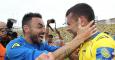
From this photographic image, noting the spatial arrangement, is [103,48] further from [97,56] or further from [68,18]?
[68,18]

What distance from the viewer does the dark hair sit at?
4.41m

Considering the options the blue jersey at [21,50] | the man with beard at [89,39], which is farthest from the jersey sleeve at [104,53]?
the blue jersey at [21,50]

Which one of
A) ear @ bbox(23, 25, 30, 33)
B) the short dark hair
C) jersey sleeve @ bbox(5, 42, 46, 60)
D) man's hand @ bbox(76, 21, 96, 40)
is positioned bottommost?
jersey sleeve @ bbox(5, 42, 46, 60)

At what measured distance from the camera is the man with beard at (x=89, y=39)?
402 centimetres

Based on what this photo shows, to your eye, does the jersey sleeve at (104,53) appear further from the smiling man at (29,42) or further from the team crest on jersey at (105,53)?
the smiling man at (29,42)

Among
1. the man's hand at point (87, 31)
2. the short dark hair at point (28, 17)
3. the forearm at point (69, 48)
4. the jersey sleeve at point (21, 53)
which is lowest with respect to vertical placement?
the jersey sleeve at point (21, 53)

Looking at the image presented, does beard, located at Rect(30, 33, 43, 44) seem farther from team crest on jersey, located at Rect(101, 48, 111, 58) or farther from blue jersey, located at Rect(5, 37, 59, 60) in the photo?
team crest on jersey, located at Rect(101, 48, 111, 58)

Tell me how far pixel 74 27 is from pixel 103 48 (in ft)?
1.96

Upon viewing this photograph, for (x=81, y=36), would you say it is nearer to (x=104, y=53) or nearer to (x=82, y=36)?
(x=82, y=36)

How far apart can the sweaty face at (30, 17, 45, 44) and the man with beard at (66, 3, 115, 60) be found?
1465 mm

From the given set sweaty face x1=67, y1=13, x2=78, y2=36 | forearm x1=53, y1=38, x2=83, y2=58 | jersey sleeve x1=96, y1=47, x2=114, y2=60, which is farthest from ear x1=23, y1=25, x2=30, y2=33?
jersey sleeve x1=96, y1=47, x2=114, y2=60

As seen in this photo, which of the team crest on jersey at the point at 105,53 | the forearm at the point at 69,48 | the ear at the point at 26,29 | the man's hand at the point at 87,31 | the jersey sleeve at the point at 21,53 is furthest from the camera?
the ear at the point at 26,29

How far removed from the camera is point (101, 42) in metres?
4.11

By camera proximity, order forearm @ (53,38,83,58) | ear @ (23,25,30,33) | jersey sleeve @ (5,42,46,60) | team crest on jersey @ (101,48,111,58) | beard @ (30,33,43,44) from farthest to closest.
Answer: ear @ (23,25,30,33) < beard @ (30,33,43,44) < jersey sleeve @ (5,42,46,60) < forearm @ (53,38,83,58) < team crest on jersey @ (101,48,111,58)
